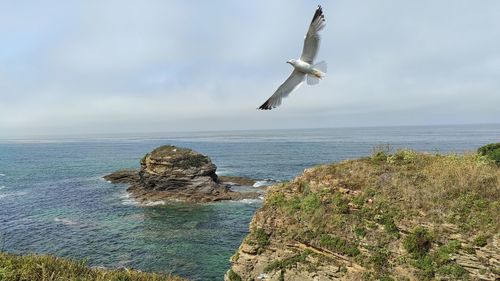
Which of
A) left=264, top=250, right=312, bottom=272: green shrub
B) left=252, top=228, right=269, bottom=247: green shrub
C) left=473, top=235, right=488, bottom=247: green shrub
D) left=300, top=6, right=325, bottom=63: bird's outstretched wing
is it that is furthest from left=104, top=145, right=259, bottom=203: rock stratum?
left=300, top=6, right=325, bottom=63: bird's outstretched wing

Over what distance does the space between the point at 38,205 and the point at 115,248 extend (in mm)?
23360

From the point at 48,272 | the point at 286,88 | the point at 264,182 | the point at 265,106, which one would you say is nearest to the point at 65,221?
the point at 264,182

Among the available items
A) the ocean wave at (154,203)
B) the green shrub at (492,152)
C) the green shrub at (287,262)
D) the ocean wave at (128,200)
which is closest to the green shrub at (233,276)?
the green shrub at (287,262)

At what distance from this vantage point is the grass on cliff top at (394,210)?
13.8 m

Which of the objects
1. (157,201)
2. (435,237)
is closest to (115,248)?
(157,201)

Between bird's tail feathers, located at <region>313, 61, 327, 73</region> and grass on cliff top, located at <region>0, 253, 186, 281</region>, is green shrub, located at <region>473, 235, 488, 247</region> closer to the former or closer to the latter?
bird's tail feathers, located at <region>313, 61, 327, 73</region>

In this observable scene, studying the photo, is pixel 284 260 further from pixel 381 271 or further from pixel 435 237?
pixel 435 237

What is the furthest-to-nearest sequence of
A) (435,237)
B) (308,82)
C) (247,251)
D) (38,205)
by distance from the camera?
1. (38,205)
2. (247,251)
3. (435,237)
4. (308,82)

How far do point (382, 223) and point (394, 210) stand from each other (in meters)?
0.79

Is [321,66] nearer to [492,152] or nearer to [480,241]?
[480,241]

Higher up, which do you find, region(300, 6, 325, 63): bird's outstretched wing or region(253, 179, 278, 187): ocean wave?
region(300, 6, 325, 63): bird's outstretched wing

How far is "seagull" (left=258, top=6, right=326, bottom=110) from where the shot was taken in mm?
7922

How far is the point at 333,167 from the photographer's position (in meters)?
19.0

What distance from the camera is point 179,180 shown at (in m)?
52.6
